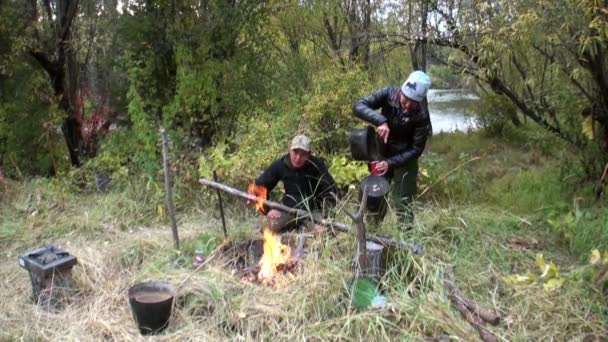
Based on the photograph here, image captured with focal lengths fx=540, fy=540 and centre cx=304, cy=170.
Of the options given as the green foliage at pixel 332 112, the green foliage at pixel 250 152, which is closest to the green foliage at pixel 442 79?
the green foliage at pixel 332 112

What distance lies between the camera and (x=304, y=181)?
14.2ft

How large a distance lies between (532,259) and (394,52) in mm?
7841

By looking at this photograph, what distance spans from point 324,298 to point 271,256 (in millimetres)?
643

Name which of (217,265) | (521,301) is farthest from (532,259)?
(217,265)

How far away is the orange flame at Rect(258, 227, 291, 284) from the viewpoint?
3.61 metres

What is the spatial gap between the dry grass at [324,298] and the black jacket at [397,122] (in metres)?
0.50

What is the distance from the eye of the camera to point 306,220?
13.0 ft

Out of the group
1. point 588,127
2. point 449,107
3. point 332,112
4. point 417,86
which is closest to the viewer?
point 417,86

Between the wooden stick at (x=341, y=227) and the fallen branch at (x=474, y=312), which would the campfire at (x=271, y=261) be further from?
the fallen branch at (x=474, y=312)

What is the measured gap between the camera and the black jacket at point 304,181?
4293mm

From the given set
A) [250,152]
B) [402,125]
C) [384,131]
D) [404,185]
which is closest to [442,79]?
[250,152]

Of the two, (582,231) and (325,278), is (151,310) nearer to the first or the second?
(325,278)

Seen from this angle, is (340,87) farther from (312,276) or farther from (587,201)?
(312,276)

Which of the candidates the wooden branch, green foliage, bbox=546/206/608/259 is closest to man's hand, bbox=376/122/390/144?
the wooden branch
